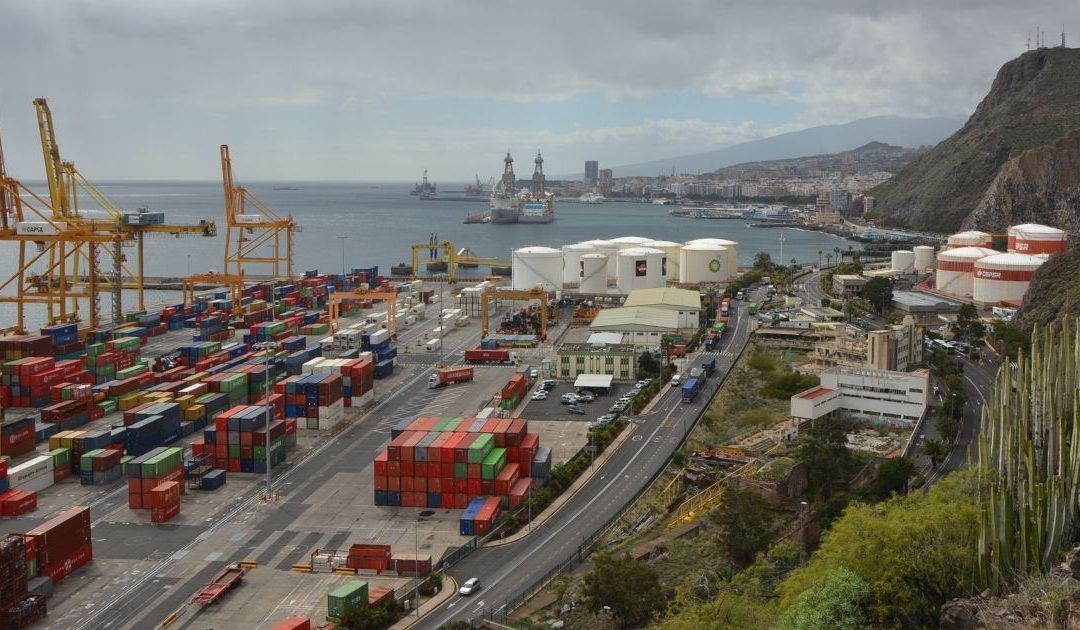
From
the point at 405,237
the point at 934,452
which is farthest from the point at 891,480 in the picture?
the point at 405,237

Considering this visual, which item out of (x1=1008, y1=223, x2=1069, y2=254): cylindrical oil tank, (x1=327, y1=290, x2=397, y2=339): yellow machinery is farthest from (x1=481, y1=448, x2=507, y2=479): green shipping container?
(x1=1008, y1=223, x2=1069, y2=254): cylindrical oil tank

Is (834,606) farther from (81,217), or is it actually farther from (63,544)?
(81,217)

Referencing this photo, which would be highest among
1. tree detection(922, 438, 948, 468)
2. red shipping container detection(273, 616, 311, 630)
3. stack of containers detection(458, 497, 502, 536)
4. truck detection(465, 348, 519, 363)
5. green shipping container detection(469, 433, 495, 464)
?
truck detection(465, 348, 519, 363)

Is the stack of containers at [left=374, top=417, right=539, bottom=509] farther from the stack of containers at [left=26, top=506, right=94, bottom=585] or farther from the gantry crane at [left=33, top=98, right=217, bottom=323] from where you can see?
the gantry crane at [left=33, top=98, right=217, bottom=323]

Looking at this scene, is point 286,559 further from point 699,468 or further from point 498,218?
point 498,218

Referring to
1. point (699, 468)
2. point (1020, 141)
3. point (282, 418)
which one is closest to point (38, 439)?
point (282, 418)

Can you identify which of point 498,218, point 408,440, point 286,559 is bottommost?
point 286,559

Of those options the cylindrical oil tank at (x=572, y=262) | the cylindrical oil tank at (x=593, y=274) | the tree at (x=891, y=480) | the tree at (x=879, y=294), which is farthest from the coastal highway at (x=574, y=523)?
the cylindrical oil tank at (x=572, y=262)
